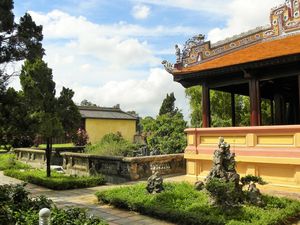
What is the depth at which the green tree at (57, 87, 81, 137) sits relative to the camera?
13.8m

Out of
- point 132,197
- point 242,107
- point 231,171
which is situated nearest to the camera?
point 231,171

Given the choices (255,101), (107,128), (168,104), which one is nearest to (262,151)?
(255,101)

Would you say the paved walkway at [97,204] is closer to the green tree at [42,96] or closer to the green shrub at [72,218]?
the green shrub at [72,218]

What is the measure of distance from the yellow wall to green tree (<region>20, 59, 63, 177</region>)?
2246 cm

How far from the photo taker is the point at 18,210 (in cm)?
704

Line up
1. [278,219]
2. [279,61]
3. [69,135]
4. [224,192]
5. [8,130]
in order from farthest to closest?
[69,135], [8,130], [279,61], [224,192], [278,219]

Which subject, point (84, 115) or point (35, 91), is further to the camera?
point (84, 115)

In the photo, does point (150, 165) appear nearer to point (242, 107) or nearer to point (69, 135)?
point (69, 135)

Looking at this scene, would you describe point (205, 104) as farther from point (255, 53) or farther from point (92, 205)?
point (92, 205)

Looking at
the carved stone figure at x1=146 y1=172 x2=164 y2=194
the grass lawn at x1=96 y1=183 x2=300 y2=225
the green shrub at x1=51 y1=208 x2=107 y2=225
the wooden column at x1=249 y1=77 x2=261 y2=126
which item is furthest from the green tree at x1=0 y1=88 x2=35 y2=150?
the wooden column at x1=249 y1=77 x2=261 y2=126

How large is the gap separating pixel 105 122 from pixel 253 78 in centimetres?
2942

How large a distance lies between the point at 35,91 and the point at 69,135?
2.97m

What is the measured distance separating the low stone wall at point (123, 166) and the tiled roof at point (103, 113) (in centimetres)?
2191

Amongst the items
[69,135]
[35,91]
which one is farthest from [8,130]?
[69,135]
